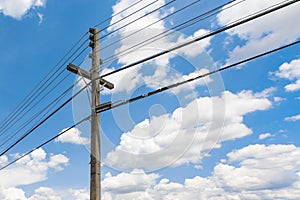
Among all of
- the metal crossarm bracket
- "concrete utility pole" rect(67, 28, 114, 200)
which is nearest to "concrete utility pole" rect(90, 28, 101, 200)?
"concrete utility pole" rect(67, 28, 114, 200)

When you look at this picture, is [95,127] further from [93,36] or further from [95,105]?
[93,36]

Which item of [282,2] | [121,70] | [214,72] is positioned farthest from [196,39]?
Answer: [121,70]

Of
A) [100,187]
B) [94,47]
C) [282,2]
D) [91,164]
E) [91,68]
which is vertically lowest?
[100,187]

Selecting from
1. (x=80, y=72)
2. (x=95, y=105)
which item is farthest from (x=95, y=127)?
(x=80, y=72)

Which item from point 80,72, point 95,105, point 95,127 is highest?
point 80,72

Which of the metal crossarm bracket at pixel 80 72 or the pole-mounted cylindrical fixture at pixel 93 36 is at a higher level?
the pole-mounted cylindrical fixture at pixel 93 36

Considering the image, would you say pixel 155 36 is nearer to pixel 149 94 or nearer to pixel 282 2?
pixel 149 94

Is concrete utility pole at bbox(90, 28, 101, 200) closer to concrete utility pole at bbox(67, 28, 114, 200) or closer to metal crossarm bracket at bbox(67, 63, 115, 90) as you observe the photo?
concrete utility pole at bbox(67, 28, 114, 200)

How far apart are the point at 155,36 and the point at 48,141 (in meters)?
5.37

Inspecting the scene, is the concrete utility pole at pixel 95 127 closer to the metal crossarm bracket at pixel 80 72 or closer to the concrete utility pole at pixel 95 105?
the concrete utility pole at pixel 95 105

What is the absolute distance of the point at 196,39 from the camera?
811 cm

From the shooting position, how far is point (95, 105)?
10.2 metres

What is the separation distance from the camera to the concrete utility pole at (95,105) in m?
9.13

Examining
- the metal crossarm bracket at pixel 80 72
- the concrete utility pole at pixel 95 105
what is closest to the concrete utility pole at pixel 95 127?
the concrete utility pole at pixel 95 105
